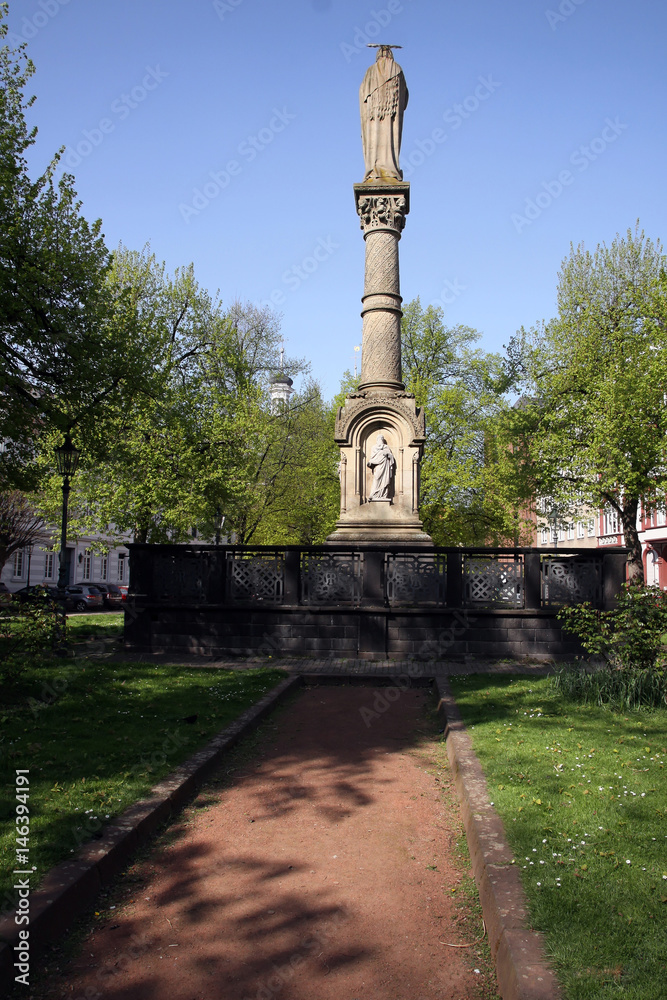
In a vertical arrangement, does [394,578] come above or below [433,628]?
above

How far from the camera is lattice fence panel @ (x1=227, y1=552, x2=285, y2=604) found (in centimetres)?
1510

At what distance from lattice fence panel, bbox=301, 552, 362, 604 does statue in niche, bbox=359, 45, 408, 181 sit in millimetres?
10406

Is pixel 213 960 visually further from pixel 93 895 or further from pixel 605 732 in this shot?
pixel 605 732

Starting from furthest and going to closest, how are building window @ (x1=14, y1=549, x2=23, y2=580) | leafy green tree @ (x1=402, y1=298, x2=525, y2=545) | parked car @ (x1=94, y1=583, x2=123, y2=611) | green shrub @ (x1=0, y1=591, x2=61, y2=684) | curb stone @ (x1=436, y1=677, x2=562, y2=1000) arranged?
building window @ (x1=14, y1=549, x2=23, y2=580) → parked car @ (x1=94, y1=583, x2=123, y2=611) → leafy green tree @ (x1=402, y1=298, x2=525, y2=545) → green shrub @ (x1=0, y1=591, x2=61, y2=684) → curb stone @ (x1=436, y1=677, x2=562, y2=1000)

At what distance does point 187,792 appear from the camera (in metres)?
6.15

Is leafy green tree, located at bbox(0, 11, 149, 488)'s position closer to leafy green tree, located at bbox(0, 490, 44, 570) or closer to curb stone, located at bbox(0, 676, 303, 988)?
leafy green tree, located at bbox(0, 490, 44, 570)

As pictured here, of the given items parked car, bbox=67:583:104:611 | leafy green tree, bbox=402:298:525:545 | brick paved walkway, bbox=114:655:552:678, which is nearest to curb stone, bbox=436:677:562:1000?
brick paved walkway, bbox=114:655:552:678

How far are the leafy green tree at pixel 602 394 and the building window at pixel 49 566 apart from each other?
101 feet


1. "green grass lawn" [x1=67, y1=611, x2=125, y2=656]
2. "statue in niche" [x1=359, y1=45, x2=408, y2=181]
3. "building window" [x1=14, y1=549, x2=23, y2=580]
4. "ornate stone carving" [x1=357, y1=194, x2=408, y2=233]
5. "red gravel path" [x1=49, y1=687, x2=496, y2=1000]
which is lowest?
"red gravel path" [x1=49, y1=687, x2=496, y2=1000]

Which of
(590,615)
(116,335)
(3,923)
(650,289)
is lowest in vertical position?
(3,923)

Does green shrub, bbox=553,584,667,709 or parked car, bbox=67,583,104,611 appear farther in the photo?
parked car, bbox=67,583,104,611

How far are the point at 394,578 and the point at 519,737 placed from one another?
7.45 metres

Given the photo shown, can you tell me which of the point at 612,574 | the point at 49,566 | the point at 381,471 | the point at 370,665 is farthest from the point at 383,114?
the point at 49,566

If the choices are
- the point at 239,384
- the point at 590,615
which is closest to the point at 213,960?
the point at 590,615
